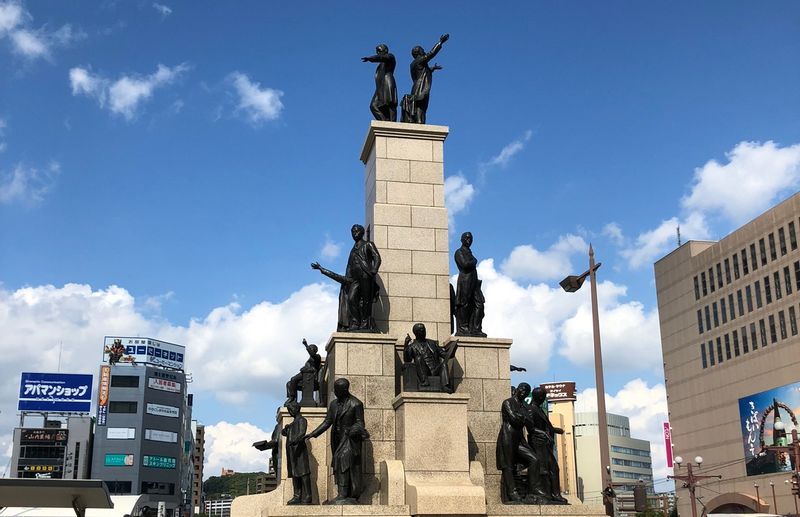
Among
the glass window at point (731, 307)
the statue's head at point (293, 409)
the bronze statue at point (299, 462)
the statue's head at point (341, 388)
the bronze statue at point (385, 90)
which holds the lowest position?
the bronze statue at point (299, 462)

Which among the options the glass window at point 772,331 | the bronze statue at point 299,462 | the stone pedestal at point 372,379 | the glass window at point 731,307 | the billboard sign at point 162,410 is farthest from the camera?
the billboard sign at point 162,410

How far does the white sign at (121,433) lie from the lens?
104 meters

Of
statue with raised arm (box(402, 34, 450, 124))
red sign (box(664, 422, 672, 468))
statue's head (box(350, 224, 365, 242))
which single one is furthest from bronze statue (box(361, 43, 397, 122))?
red sign (box(664, 422, 672, 468))

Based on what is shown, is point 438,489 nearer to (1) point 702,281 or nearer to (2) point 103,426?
(1) point 702,281

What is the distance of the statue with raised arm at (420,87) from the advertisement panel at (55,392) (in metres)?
86.7

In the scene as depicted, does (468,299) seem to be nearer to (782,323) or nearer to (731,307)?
(782,323)

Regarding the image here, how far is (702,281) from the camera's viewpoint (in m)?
92.2

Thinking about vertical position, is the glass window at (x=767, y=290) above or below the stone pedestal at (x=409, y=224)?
above

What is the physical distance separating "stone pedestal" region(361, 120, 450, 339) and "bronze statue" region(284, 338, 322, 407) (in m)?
1.79

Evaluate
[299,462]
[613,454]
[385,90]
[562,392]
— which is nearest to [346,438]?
[299,462]

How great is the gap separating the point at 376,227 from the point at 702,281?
78.8 metres

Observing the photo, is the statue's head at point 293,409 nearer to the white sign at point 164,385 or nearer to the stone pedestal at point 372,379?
the stone pedestal at point 372,379

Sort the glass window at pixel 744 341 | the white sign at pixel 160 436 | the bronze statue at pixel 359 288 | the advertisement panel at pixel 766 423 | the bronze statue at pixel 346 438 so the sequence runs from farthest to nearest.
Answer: the white sign at pixel 160 436 → the glass window at pixel 744 341 → the advertisement panel at pixel 766 423 → the bronze statue at pixel 359 288 → the bronze statue at pixel 346 438

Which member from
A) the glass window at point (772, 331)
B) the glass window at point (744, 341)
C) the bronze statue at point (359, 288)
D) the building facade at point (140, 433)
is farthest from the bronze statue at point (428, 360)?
the building facade at point (140, 433)
